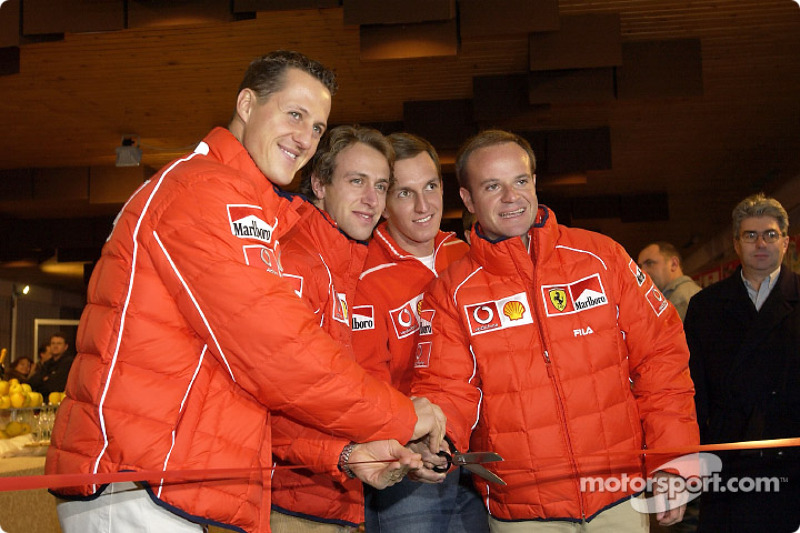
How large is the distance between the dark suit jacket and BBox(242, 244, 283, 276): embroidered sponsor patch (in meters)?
1.71

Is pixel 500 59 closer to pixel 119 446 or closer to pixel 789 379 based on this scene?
pixel 789 379

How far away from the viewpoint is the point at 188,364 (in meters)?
1.49

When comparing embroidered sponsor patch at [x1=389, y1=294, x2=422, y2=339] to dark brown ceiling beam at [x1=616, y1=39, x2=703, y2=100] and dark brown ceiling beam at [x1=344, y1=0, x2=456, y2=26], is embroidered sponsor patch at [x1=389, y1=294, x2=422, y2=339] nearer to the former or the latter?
dark brown ceiling beam at [x1=344, y1=0, x2=456, y2=26]

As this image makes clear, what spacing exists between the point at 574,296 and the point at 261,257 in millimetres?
959

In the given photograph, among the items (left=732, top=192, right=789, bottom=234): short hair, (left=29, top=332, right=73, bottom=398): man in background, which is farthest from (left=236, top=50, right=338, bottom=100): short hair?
(left=29, top=332, right=73, bottom=398): man in background

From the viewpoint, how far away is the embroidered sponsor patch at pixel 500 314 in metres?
2.08

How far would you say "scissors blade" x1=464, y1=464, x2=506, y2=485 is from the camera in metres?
2.01

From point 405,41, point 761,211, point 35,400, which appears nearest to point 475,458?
point 761,211

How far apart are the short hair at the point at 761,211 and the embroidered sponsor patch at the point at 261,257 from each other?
7.65ft

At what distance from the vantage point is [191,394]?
4.86 feet

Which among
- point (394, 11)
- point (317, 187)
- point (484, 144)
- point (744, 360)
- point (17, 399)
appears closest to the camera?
point (484, 144)

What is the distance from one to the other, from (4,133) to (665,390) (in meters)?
8.46

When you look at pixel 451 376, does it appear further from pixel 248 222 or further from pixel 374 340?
pixel 248 222

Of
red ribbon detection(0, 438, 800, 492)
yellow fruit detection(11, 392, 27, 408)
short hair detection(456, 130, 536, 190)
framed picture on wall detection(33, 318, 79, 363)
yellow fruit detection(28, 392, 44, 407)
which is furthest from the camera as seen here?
framed picture on wall detection(33, 318, 79, 363)
